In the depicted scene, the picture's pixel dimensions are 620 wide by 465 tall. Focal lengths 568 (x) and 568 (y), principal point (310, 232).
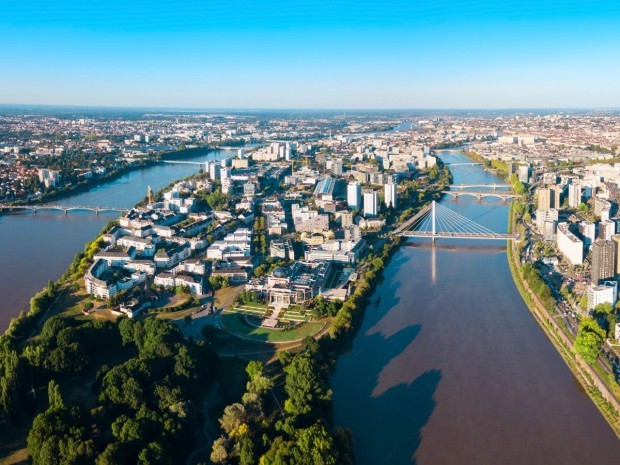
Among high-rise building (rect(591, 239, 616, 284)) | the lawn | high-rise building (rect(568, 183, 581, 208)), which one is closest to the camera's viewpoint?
the lawn

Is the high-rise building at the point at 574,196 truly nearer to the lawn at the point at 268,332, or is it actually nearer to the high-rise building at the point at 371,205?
the high-rise building at the point at 371,205

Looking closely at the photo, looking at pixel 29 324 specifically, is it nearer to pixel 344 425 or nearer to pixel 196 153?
pixel 344 425

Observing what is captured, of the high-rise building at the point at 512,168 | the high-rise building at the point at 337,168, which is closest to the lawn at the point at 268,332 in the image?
the high-rise building at the point at 337,168

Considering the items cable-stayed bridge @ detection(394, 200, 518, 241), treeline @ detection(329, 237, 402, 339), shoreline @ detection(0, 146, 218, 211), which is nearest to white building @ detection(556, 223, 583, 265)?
cable-stayed bridge @ detection(394, 200, 518, 241)

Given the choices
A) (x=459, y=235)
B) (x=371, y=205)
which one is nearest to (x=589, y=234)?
(x=459, y=235)

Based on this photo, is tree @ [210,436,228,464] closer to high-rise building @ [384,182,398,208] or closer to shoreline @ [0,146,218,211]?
high-rise building @ [384,182,398,208]

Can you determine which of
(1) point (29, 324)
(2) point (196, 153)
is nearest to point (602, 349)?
(1) point (29, 324)
